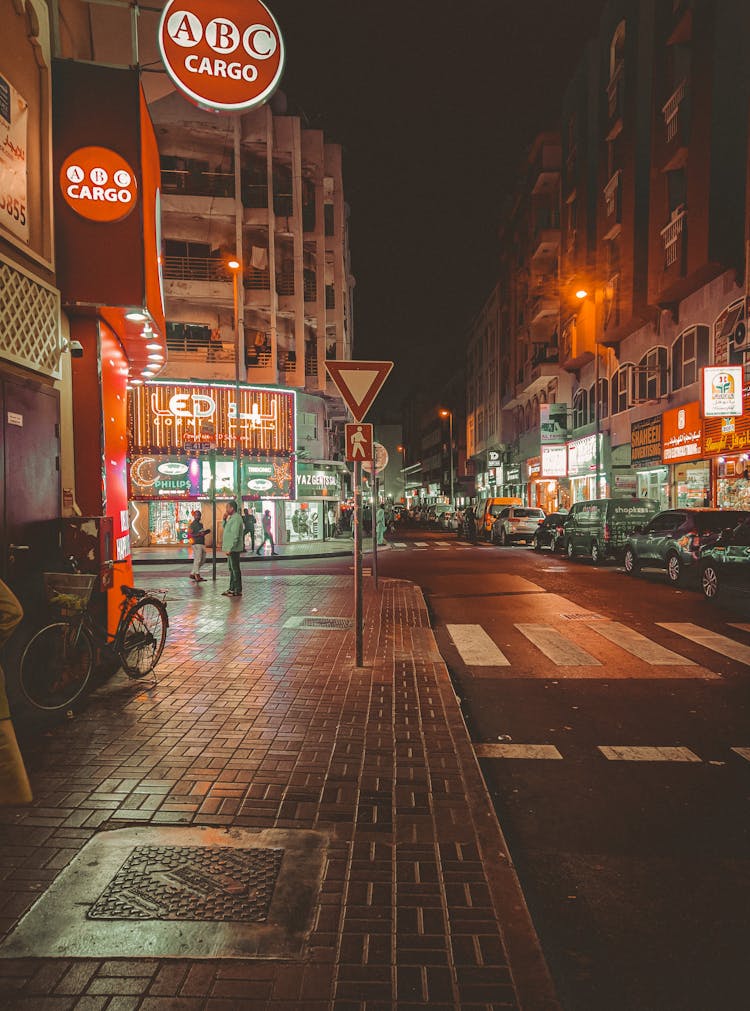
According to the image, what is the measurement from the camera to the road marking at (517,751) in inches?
202

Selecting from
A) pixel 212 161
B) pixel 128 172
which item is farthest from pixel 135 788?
pixel 212 161

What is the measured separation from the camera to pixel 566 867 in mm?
3535

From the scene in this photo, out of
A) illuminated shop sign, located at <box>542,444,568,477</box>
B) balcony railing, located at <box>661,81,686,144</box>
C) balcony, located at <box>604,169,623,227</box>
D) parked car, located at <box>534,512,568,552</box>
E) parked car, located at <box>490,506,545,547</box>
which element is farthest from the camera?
illuminated shop sign, located at <box>542,444,568,477</box>

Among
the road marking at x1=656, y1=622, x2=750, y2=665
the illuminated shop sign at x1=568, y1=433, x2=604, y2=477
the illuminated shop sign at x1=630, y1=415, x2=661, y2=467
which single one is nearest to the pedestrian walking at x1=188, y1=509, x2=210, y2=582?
the road marking at x1=656, y1=622, x2=750, y2=665

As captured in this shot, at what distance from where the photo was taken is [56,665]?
5.82 meters

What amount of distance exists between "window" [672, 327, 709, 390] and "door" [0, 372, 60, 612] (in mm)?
22017

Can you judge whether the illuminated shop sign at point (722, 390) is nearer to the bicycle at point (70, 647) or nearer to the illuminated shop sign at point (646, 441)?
the illuminated shop sign at point (646, 441)

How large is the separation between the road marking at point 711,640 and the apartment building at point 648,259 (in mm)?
11167

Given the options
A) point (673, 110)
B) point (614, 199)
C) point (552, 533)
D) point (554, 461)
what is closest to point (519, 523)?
point (552, 533)

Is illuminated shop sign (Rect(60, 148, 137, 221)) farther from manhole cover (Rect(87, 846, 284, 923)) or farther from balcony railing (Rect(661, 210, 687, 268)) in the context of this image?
balcony railing (Rect(661, 210, 687, 268))

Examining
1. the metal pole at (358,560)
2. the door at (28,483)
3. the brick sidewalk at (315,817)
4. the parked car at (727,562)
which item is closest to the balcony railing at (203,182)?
the parked car at (727,562)

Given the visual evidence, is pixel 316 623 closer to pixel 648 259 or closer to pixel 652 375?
pixel 652 375

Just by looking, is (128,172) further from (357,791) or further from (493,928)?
(493,928)

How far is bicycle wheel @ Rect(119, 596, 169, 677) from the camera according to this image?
271 inches
